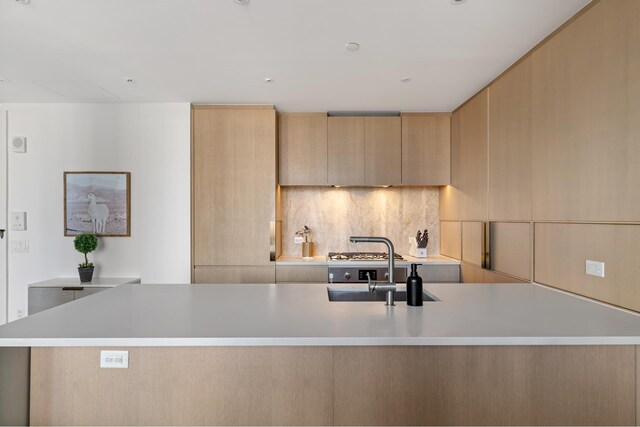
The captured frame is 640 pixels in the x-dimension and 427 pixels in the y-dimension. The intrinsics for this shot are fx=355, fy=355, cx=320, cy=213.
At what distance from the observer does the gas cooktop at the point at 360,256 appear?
139 inches

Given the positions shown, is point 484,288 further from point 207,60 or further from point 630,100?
point 207,60

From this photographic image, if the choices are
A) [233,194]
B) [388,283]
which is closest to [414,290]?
[388,283]

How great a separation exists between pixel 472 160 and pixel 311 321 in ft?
8.02

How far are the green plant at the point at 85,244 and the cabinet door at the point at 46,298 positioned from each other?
0.28 metres

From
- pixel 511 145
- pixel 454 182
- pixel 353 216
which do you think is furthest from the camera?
pixel 353 216

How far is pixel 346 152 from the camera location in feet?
12.1

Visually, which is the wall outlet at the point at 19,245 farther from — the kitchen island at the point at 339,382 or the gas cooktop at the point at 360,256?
the gas cooktop at the point at 360,256

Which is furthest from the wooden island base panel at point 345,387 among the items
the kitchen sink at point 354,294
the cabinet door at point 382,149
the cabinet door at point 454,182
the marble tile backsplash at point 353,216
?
the marble tile backsplash at point 353,216

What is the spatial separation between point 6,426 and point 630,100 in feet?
8.85

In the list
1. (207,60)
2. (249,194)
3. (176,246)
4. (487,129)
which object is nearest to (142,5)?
(207,60)

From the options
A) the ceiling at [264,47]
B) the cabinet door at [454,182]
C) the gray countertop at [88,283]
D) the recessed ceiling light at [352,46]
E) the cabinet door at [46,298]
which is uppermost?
the ceiling at [264,47]

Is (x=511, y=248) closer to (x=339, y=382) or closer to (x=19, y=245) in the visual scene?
(x=339, y=382)

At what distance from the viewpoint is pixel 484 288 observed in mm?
1986

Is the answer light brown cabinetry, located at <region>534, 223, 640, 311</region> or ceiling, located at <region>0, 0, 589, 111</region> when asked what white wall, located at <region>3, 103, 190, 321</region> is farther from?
light brown cabinetry, located at <region>534, 223, 640, 311</region>
